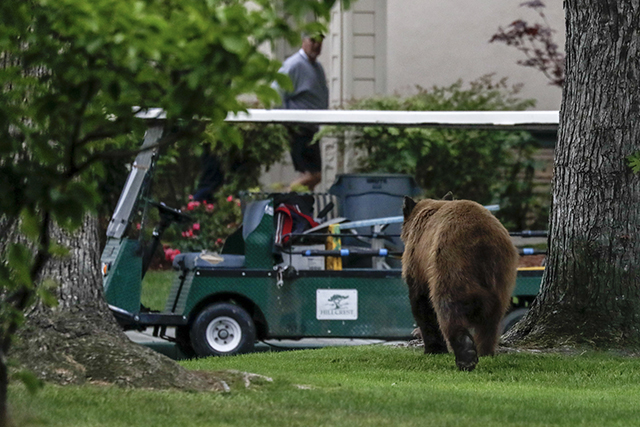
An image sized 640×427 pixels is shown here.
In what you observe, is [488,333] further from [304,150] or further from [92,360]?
[304,150]

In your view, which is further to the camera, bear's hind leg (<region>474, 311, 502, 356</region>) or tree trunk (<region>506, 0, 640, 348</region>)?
tree trunk (<region>506, 0, 640, 348</region>)

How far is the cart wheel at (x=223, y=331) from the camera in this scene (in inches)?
388

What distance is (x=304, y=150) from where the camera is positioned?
11.6 m

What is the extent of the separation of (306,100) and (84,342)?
21.3 ft

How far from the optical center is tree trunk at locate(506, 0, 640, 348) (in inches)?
311

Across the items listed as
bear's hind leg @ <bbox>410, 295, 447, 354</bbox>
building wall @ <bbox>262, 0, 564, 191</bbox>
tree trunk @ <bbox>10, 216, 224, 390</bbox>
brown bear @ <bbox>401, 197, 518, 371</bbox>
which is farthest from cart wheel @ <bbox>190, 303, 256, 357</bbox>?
building wall @ <bbox>262, 0, 564, 191</bbox>

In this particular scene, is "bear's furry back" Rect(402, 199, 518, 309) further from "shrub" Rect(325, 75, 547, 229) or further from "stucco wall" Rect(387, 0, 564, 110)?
"stucco wall" Rect(387, 0, 564, 110)

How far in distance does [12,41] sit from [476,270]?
3752 millimetres

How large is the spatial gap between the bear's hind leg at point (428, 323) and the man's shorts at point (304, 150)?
3.90 m

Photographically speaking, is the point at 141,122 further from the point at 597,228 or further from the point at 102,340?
the point at 597,228

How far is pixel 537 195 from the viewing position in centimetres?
1234

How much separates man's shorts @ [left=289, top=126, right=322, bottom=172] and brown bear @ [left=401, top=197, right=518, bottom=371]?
415 cm

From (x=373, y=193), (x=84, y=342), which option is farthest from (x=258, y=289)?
(x=84, y=342)

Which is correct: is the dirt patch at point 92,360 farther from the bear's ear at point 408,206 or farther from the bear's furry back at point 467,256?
the bear's ear at point 408,206
